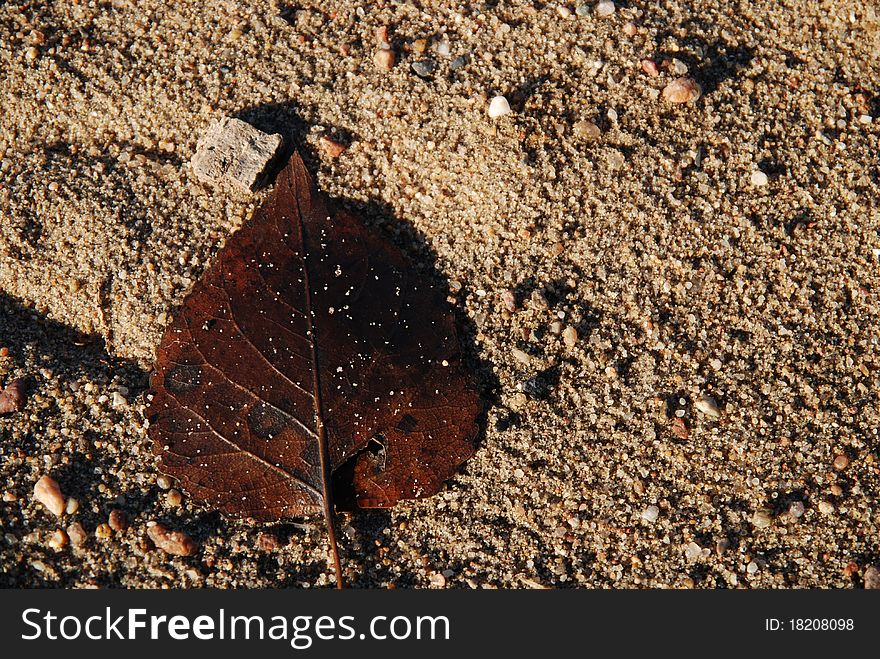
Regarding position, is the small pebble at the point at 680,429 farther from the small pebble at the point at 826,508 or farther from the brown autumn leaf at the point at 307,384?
the brown autumn leaf at the point at 307,384

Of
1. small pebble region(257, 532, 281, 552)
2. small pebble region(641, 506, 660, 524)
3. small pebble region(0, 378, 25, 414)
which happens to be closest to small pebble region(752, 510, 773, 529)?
small pebble region(641, 506, 660, 524)

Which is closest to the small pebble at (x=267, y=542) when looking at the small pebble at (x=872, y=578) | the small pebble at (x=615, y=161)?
the small pebble at (x=615, y=161)

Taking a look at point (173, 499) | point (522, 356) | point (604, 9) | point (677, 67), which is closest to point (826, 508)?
point (522, 356)

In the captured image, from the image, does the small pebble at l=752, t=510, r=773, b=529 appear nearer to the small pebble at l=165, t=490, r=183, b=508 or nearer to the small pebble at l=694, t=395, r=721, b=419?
the small pebble at l=694, t=395, r=721, b=419

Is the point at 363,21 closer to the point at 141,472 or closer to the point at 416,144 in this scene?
the point at 416,144

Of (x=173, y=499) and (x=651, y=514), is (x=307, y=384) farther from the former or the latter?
(x=651, y=514)

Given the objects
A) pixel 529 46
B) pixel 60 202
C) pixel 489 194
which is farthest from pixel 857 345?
pixel 60 202
